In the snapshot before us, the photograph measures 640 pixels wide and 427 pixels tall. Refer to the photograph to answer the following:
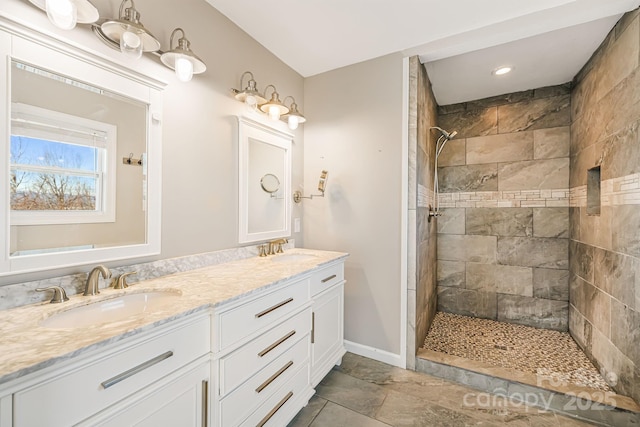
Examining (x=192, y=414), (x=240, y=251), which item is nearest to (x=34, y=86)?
(x=240, y=251)

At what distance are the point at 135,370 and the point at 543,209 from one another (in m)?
3.59

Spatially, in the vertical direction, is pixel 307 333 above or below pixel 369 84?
below

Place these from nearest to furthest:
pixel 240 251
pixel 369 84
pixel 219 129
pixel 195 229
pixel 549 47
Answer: pixel 195 229
pixel 219 129
pixel 240 251
pixel 549 47
pixel 369 84

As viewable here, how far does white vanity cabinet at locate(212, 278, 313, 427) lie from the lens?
1.13m

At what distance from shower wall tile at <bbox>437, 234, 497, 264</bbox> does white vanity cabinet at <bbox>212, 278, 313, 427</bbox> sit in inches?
88.3

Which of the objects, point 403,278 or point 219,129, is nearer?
point 219,129

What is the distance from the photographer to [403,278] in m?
2.19

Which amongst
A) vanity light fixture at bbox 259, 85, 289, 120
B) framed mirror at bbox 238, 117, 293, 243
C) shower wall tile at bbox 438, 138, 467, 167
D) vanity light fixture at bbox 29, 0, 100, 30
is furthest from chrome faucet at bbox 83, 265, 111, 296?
shower wall tile at bbox 438, 138, 467, 167

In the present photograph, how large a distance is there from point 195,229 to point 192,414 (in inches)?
37.6

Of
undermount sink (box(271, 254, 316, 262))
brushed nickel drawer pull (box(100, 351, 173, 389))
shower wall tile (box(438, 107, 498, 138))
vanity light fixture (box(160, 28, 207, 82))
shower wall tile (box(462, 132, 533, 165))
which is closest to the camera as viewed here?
brushed nickel drawer pull (box(100, 351, 173, 389))

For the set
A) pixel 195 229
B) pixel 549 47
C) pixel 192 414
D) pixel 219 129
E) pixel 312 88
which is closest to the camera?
pixel 192 414

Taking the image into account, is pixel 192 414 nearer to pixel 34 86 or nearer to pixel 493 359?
pixel 34 86

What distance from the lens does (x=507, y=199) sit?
299cm

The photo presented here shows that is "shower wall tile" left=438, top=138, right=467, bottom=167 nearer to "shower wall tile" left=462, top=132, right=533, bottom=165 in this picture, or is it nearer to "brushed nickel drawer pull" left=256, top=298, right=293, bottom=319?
"shower wall tile" left=462, top=132, right=533, bottom=165
